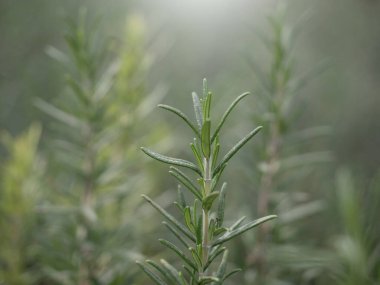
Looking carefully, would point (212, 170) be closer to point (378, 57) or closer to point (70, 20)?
point (70, 20)

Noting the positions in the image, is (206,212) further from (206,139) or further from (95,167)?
(95,167)

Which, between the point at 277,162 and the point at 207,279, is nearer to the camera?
the point at 207,279

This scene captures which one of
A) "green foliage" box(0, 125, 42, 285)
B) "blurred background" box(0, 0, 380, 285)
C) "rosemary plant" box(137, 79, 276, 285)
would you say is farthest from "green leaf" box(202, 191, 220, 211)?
"green foliage" box(0, 125, 42, 285)

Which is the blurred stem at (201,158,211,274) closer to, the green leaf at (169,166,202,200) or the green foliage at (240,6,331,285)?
the green leaf at (169,166,202,200)

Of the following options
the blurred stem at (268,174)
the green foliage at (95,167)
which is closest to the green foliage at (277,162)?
the blurred stem at (268,174)

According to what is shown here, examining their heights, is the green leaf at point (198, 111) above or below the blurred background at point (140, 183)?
above

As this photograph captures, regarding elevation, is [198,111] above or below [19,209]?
above

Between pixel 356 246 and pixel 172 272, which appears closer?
pixel 172 272

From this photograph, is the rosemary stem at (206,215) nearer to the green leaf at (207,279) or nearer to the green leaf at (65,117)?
the green leaf at (207,279)

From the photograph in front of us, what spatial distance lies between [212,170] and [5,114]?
2.04ft

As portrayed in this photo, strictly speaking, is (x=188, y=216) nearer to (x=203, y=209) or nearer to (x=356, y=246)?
(x=203, y=209)

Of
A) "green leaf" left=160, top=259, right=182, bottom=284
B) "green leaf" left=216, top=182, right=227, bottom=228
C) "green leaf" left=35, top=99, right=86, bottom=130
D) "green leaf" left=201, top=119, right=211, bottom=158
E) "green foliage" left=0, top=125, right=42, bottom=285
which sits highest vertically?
"green leaf" left=201, top=119, right=211, bottom=158

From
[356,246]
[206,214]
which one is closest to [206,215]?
[206,214]

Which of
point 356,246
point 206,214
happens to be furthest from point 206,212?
point 356,246
